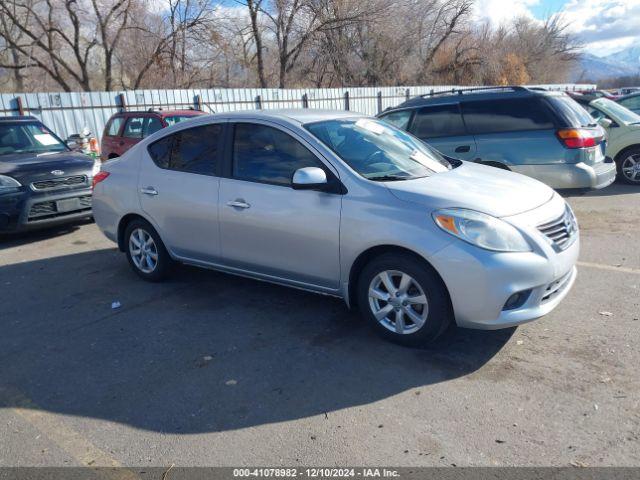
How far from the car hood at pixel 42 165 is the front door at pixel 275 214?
4334 millimetres

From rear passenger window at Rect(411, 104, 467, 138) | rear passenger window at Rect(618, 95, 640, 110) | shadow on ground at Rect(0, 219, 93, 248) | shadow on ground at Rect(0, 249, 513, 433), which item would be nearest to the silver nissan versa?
shadow on ground at Rect(0, 249, 513, 433)

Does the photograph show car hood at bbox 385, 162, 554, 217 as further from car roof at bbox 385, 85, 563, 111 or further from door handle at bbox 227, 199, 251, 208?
car roof at bbox 385, 85, 563, 111

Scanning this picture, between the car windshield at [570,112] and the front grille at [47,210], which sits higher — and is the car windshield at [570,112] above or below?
above

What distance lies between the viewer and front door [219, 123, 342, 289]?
4141 mm

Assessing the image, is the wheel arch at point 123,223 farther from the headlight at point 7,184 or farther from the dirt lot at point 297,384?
the headlight at point 7,184

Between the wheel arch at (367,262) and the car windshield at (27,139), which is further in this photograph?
the car windshield at (27,139)

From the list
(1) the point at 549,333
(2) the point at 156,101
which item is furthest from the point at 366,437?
(2) the point at 156,101

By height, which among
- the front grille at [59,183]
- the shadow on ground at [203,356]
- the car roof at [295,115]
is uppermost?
the car roof at [295,115]

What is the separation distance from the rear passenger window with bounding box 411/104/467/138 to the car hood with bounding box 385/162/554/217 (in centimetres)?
398

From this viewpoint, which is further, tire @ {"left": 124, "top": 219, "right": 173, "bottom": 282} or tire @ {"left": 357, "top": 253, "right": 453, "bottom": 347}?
tire @ {"left": 124, "top": 219, "right": 173, "bottom": 282}

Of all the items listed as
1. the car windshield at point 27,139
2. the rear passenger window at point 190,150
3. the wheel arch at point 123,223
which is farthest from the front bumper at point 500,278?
the car windshield at point 27,139

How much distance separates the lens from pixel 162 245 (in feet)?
17.9

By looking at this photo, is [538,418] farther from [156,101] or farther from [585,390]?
[156,101]

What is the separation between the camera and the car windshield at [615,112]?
385 inches
